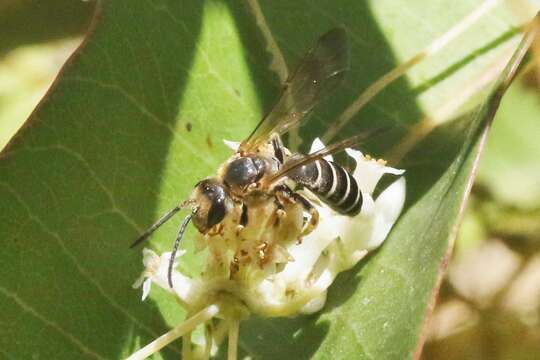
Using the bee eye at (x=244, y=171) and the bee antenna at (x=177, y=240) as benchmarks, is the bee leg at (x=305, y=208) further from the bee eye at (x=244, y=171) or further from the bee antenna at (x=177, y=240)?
the bee antenna at (x=177, y=240)

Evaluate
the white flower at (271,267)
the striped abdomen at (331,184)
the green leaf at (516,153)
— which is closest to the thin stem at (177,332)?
the white flower at (271,267)

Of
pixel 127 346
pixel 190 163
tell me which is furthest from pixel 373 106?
pixel 127 346

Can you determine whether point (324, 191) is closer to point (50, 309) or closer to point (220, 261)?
point (220, 261)

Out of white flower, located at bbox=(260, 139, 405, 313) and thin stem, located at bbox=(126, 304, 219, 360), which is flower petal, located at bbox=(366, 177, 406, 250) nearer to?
white flower, located at bbox=(260, 139, 405, 313)

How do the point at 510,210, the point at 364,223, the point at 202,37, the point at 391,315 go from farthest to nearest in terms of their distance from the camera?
the point at 510,210 < the point at 202,37 < the point at 364,223 < the point at 391,315

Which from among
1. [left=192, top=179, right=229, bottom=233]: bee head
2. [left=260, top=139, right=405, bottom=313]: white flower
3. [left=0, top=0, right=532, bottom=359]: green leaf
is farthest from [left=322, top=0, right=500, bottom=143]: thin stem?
[left=192, top=179, right=229, bottom=233]: bee head

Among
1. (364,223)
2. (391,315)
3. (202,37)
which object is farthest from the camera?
(202,37)

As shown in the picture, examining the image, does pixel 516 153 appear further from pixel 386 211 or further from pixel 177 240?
pixel 177 240
